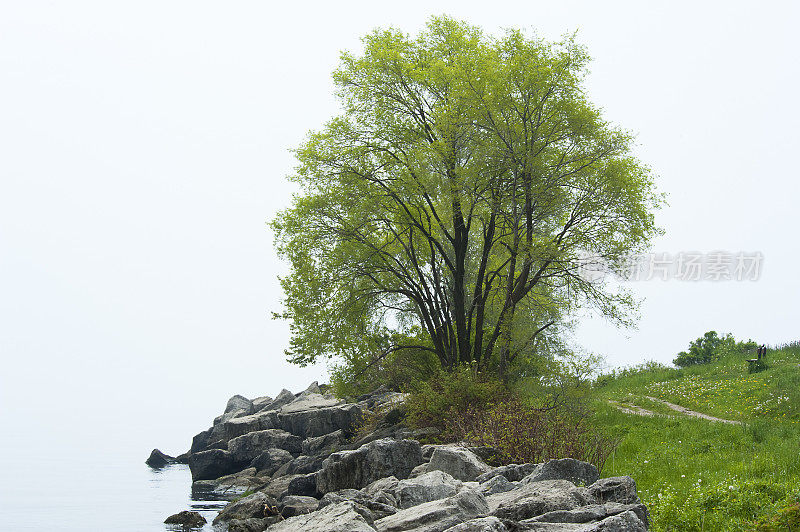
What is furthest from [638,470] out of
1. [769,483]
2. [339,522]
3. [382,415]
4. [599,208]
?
[599,208]

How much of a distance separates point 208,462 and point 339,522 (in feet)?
77.3

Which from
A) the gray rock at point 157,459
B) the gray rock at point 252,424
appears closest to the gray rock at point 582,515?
the gray rock at point 252,424

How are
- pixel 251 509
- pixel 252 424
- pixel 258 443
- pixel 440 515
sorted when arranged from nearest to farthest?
pixel 440 515 < pixel 251 509 < pixel 258 443 < pixel 252 424

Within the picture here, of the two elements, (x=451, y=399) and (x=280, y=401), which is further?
(x=280, y=401)

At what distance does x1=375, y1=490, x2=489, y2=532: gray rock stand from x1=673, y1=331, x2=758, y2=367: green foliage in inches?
1213

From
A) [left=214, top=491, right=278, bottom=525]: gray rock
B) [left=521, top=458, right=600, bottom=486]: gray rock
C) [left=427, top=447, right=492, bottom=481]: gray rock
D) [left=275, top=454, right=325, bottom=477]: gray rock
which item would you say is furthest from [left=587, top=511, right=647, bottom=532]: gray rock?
[left=275, top=454, right=325, bottom=477]: gray rock

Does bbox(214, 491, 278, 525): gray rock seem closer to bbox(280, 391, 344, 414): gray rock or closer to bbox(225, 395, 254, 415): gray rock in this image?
bbox(280, 391, 344, 414): gray rock

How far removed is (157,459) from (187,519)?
24.8 meters

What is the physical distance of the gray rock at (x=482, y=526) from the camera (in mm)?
8367

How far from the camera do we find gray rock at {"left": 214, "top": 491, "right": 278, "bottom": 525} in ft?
58.5

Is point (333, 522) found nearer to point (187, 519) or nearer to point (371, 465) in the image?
point (371, 465)

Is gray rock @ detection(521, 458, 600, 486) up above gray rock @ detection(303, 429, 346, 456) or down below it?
below

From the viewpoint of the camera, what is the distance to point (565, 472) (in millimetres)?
12070

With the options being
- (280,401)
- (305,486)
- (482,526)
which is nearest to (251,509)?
(305,486)
